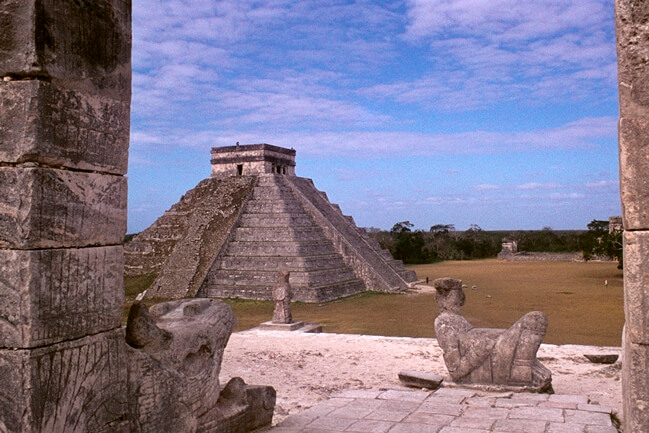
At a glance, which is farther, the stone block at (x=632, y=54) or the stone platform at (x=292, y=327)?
the stone platform at (x=292, y=327)

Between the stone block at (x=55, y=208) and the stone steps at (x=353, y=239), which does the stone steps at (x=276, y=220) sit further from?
the stone block at (x=55, y=208)

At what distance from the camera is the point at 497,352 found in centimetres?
741

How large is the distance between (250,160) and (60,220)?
2422cm

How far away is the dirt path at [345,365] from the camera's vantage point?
26.1ft

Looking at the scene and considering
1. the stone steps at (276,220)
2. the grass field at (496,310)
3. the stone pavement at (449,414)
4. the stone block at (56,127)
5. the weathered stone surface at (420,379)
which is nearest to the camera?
the stone block at (56,127)

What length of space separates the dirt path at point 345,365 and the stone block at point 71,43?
419 cm

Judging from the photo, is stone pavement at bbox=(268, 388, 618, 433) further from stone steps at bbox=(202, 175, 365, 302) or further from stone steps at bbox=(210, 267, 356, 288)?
stone steps at bbox=(210, 267, 356, 288)

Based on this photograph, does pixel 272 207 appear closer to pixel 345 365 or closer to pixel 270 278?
pixel 270 278

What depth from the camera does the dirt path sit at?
7957 mm

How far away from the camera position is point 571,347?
1076cm

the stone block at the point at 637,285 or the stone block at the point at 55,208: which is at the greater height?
the stone block at the point at 55,208

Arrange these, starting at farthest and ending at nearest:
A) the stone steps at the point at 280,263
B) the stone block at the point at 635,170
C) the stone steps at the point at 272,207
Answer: the stone steps at the point at 272,207
the stone steps at the point at 280,263
the stone block at the point at 635,170

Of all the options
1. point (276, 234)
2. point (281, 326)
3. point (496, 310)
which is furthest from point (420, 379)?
point (276, 234)

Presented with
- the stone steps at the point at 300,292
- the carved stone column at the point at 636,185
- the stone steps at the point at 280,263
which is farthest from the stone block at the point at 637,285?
the stone steps at the point at 280,263
